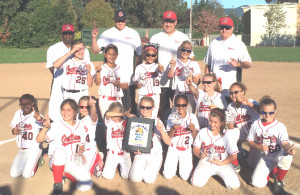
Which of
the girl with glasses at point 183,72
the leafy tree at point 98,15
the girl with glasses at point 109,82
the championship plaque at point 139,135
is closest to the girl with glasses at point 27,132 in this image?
the girl with glasses at point 109,82

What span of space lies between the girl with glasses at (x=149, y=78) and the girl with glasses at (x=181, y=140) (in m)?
0.82

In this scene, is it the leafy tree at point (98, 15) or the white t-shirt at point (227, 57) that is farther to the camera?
the leafy tree at point (98, 15)

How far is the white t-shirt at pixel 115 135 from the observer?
5.08 m

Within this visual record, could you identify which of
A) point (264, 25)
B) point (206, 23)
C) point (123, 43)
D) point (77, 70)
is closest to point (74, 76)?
point (77, 70)

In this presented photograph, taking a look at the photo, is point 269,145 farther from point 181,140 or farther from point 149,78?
point 149,78

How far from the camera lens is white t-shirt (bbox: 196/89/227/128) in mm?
5316

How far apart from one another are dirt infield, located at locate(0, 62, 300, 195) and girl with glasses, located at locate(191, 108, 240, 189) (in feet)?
0.51

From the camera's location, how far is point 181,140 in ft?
16.7

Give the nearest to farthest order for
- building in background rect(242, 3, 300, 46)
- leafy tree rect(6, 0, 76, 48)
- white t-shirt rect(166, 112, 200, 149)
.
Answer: white t-shirt rect(166, 112, 200, 149)
leafy tree rect(6, 0, 76, 48)
building in background rect(242, 3, 300, 46)

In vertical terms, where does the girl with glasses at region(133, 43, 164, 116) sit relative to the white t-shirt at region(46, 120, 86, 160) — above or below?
above

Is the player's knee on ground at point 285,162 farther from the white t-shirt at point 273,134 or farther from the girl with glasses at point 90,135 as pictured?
the girl with glasses at point 90,135

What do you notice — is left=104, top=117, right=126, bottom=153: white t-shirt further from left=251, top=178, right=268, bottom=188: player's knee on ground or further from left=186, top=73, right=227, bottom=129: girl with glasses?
left=251, top=178, right=268, bottom=188: player's knee on ground

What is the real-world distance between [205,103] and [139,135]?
123 centimetres

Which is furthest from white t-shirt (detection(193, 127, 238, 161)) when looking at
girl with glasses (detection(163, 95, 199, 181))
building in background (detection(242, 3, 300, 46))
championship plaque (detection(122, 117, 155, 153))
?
building in background (detection(242, 3, 300, 46))
